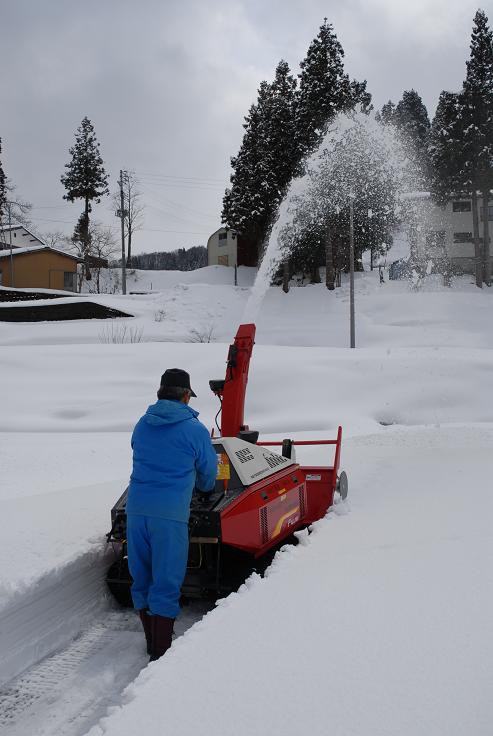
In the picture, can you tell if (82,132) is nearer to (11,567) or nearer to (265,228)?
(265,228)

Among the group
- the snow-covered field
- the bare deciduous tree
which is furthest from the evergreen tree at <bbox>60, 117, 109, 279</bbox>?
the snow-covered field

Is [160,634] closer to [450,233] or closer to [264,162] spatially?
[264,162]

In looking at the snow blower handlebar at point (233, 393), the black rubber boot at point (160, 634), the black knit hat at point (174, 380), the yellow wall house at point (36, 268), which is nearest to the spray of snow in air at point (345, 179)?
the yellow wall house at point (36, 268)

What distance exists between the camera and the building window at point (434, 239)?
48.2 metres

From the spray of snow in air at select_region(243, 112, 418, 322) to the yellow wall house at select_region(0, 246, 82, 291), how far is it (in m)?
16.4

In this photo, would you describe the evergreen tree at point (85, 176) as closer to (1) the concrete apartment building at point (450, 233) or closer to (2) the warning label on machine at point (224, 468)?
(1) the concrete apartment building at point (450, 233)

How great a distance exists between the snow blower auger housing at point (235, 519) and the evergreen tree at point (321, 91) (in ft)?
115

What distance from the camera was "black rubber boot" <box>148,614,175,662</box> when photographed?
4164 mm

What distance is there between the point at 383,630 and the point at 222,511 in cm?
146

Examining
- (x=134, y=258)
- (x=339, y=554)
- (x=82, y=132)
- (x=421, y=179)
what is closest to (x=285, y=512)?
(x=339, y=554)

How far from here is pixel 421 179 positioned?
147 ft

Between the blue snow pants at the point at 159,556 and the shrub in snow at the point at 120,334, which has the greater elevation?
the shrub in snow at the point at 120,334

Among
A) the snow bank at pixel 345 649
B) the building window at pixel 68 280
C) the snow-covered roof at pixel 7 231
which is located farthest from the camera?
the snow-covered roof at pixel 7 231

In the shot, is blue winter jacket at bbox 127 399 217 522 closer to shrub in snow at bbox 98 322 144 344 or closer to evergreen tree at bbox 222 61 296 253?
shrub in snow at bbox 98 322 144 344
